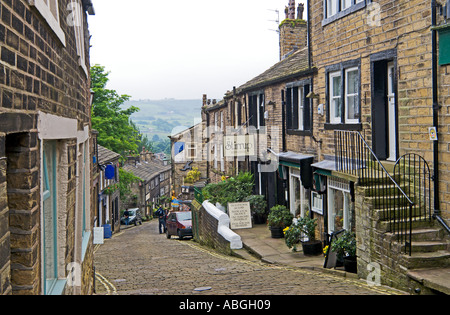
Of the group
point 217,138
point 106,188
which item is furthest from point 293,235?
point 106,188

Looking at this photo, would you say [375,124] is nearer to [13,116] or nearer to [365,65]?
[365,65]

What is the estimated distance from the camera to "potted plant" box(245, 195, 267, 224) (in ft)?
59.1

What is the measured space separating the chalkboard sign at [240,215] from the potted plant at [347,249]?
6.98 meters

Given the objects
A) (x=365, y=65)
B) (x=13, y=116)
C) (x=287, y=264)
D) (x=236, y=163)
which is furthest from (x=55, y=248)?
(x=236, y=163)

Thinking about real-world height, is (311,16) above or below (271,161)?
above

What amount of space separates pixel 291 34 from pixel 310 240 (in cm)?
1276

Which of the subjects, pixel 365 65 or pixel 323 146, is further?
pixel 323 146

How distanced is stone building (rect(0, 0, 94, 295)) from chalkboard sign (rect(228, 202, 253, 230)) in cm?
1176

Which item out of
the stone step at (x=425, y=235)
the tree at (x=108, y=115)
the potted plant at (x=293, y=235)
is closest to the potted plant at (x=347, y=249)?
the stone step at (x=425, y=235)

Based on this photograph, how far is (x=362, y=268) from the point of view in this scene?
914cm

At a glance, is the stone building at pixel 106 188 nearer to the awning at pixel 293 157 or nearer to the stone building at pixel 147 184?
the awning at pixel 293 157

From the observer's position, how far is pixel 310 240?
12.7 m

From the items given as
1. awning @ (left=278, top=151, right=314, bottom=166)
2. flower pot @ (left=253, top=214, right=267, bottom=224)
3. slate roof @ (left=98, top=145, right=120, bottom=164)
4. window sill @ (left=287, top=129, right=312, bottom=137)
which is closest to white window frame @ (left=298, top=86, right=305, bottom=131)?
window sill @ (left=287, top=129, right=312, bottom=137)
